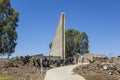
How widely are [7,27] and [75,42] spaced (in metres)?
34.9

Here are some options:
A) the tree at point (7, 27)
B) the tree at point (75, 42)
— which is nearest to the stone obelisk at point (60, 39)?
the tree at point (7, 27)

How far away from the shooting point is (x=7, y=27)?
192ft

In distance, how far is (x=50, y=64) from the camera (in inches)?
1861

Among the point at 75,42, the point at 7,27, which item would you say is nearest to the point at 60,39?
the point at 7,27

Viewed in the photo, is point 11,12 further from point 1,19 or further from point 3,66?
point 3,66

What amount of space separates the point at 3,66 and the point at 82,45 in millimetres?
53372

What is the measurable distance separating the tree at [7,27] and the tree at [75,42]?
97.0 feet

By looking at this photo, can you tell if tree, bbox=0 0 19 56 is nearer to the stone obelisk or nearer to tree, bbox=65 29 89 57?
the stone obelisk

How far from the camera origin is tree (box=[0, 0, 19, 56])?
58.9 metres

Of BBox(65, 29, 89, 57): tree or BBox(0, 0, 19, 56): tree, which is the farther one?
BBox(65, 29, 89, 57): tree

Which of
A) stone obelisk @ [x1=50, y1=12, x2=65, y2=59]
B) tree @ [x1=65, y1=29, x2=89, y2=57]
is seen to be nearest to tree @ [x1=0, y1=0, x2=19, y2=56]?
stone obelisk @ [x1=50, y1=12, x2=65, y2=59]

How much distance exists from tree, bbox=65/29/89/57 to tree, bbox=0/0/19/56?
29.6 m

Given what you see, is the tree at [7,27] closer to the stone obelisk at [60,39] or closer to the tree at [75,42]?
the stone obelisk at [60,39]

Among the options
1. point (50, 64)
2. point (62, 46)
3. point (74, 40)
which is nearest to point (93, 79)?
point (50, 64)
